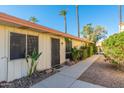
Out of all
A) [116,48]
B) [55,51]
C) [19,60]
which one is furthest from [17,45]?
[116,48]

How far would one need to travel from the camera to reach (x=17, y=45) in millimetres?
6887

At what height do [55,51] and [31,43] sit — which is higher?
[31,43]

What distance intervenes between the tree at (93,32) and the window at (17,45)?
4066 centimetres

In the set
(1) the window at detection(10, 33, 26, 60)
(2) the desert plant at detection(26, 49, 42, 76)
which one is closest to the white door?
(1) the window at detection(10, 33, 26, 60)

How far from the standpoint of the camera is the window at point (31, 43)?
7.77m

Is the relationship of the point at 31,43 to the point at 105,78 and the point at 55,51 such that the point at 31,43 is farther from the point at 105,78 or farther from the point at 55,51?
the point at 105,78

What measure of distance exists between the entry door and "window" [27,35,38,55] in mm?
2282

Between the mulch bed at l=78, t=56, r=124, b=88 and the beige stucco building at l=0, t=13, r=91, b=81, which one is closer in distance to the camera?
the beige stucco building at l=0, t=13, r=91, b=81

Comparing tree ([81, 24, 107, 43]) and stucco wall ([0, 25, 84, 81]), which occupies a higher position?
tree ([81, 24, 107, 43])

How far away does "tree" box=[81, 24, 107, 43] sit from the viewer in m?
46.9

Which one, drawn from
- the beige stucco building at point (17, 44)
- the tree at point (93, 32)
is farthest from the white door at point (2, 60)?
the tree at point (93, 32)

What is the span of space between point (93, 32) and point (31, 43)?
137 feet

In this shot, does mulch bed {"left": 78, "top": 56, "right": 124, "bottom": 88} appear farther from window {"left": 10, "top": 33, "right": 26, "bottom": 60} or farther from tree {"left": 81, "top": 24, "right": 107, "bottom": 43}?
→ tree {"left": 81, "top": 24, "right": 107, "bottom": 43}
